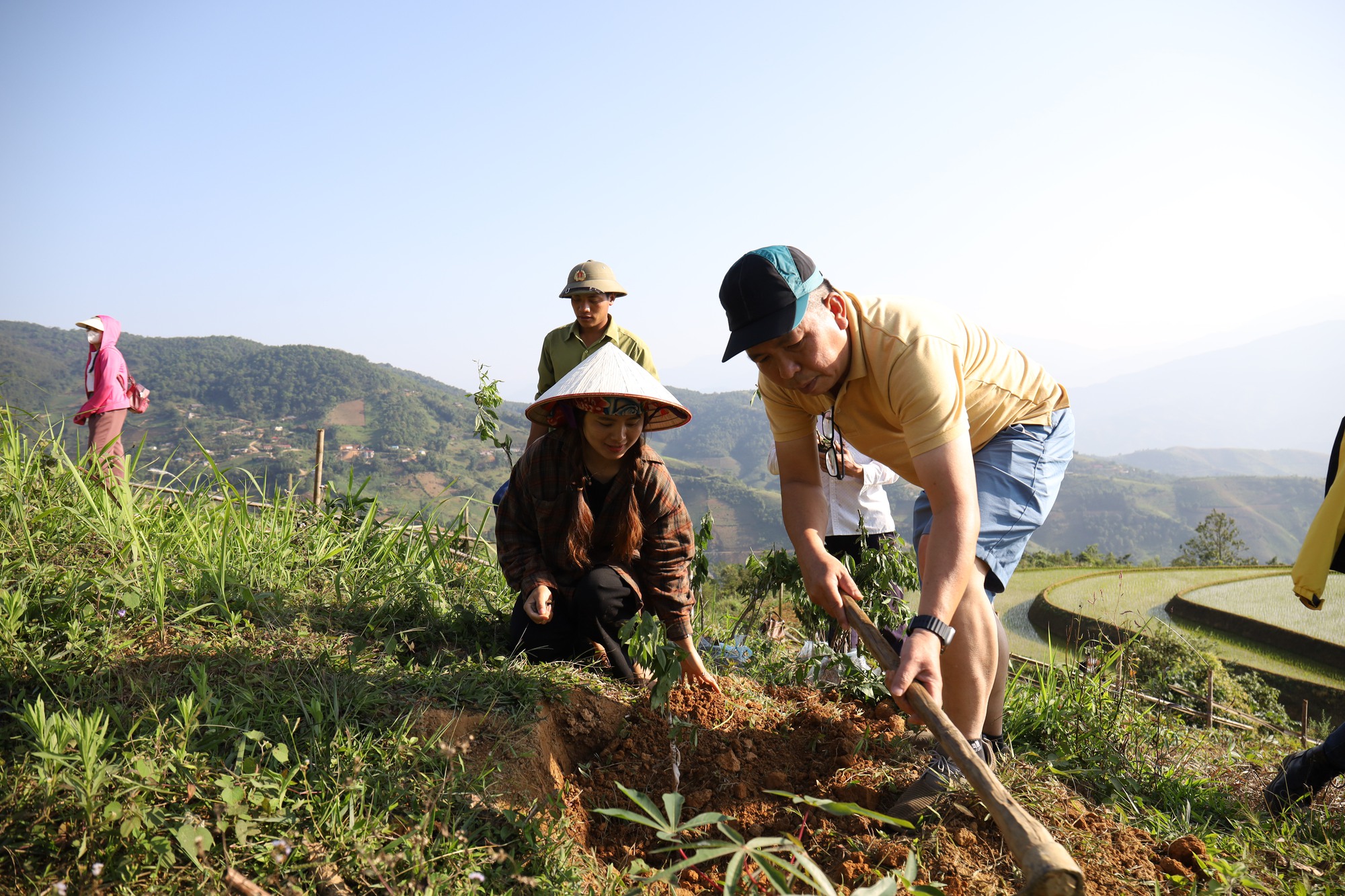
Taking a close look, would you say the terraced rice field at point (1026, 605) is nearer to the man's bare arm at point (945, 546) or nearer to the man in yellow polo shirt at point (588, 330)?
the man in yellow polo shirt at point (588, 330)

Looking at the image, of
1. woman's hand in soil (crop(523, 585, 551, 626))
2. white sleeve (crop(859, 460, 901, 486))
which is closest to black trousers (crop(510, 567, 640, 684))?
woman's hand in soil (crop(523, 585, 551, 626))

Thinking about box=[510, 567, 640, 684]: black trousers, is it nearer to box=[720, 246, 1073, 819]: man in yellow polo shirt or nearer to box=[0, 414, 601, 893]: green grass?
box=[0, 414, 601, 893]: green grass

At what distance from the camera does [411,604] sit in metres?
3.21

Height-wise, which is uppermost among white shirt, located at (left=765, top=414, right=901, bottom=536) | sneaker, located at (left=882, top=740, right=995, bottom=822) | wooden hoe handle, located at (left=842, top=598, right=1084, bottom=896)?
white shirt, located at (left=765, top=414, right=901, bottom=536)

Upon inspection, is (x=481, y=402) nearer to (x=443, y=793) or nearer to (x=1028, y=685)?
(x=443, y=793)

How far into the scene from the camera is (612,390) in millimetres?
2422

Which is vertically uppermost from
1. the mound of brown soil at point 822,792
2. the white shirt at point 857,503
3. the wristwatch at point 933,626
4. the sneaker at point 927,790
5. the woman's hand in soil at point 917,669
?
the white shirt at point 857,503

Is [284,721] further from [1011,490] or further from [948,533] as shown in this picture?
[1011,490]

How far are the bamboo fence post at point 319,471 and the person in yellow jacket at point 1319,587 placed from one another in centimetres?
498

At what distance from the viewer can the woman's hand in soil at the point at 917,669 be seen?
71.4 inches

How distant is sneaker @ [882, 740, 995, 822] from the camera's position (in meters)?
2.02

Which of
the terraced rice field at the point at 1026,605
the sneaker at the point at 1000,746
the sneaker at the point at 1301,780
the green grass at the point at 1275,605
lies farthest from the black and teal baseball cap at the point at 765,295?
the green grass at the point at 1275,605

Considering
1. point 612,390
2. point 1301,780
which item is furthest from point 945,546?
point 1301,780

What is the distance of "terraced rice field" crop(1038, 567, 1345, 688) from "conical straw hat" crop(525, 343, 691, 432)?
12.4 m
